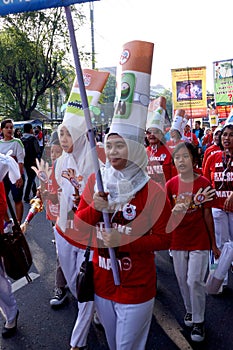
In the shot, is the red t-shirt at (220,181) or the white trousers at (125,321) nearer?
the white trousers at (125,321)

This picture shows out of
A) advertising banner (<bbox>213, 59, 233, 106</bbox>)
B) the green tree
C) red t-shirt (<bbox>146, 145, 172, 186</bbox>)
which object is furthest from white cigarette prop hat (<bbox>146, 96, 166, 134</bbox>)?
the green tree

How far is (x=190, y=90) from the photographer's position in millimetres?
11352

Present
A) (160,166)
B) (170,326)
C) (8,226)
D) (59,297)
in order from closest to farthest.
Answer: (8,226) < (170,326) < (59,297) < (160,166)

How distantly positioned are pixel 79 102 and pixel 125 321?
6.19 ft

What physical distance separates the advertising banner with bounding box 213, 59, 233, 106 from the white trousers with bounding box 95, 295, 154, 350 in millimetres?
14354

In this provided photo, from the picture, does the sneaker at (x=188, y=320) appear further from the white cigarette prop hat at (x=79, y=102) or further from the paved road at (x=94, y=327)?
the white cigarette prop hat at (x=79, y=102)

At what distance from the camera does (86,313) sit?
2729 millimetres

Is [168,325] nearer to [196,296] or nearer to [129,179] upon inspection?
[196,296]

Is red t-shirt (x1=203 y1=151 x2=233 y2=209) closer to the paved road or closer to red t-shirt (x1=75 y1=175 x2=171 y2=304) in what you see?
the paved road

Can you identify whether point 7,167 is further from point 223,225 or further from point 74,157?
point 223,225

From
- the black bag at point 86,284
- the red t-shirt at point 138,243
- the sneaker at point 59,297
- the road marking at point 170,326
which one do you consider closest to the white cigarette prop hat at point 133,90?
the red t-shirt at point 138,243

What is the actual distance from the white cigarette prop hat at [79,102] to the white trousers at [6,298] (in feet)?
4.12

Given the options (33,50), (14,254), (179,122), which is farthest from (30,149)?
(33,50)

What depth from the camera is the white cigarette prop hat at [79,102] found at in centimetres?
309
